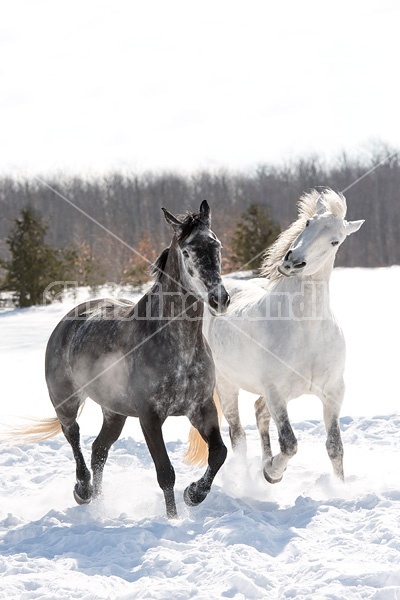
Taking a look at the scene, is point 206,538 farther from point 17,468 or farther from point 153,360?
point 17,468

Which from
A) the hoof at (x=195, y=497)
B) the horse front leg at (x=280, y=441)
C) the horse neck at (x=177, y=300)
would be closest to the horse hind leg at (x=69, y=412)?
the hoof at (x=195, y=497)

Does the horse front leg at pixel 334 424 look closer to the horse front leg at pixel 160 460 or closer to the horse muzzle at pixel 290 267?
the horse muzzle at pixel 290 267

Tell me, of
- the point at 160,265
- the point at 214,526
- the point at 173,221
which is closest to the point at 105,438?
the point at 214,526

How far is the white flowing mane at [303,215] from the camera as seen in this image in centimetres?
496

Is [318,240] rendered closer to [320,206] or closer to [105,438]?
[320,206]

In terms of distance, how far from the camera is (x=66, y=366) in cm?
525

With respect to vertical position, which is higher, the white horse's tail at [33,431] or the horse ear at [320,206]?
the horse ear at [320,206]

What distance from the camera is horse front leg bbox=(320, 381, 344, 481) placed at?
4996mm

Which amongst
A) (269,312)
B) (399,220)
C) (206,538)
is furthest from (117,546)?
(399,220)

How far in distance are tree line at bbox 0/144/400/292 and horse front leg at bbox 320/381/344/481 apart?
40177 millimetres

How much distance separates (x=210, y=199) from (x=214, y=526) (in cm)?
5296

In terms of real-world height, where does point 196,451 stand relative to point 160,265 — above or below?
below

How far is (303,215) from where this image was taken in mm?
5312

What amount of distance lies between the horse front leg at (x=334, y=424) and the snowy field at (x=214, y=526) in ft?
0.44
